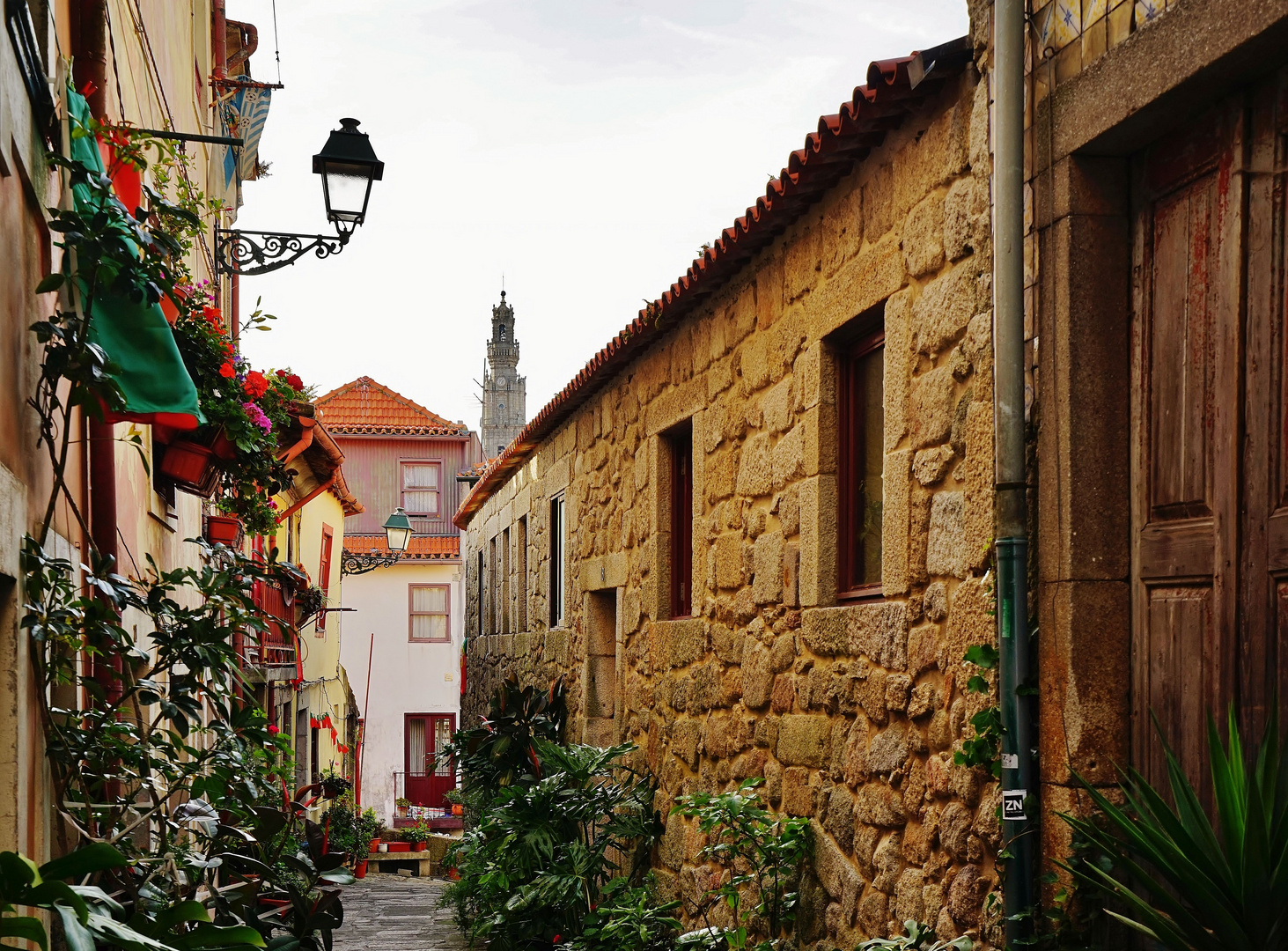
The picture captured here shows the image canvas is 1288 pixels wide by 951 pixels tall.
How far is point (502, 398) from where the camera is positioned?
57.7 m

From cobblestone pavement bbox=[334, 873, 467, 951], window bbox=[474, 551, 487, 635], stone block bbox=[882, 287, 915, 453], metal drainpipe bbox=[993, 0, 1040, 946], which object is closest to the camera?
metal drainpipe bbox=[993, 0, 1040, 946]

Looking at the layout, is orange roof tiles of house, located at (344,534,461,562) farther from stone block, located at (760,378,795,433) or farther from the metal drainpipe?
the metal drainpipe

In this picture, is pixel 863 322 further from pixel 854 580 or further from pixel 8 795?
pixel 8 795

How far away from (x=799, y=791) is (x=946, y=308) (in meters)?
2.07

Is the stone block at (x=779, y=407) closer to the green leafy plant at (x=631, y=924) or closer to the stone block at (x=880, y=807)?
the stone block at (x=880, y=807)

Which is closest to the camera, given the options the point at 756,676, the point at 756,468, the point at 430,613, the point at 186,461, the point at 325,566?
the point at 756,676

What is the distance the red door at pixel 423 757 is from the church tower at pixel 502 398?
27.9 meters

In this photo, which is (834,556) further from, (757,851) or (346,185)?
(346,185)

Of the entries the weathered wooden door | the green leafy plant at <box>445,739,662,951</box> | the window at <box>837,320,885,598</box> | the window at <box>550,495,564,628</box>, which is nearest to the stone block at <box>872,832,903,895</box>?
the window at <box>837,320,885,598</box>

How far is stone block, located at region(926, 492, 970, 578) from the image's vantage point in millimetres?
4020

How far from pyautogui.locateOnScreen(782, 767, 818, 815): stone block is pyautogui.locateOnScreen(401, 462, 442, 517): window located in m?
24.7

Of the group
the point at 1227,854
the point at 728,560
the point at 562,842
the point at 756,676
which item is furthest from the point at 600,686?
the point at 1227,854

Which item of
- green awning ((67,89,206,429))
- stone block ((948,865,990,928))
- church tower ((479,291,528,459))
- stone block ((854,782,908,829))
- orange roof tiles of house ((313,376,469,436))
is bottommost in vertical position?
stone block ((948,865,990,928))

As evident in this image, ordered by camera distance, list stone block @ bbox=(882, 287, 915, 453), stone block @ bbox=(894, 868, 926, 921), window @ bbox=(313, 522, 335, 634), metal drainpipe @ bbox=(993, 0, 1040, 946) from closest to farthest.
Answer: metal drainpipe @ bbox=(993, 0, 1040, 946), stone block @ bbox=(894, 868, 926, 921), stone block @ bbox=(882, 287, 915, 453), window @ bbox=(313, 522, 335, 634)
